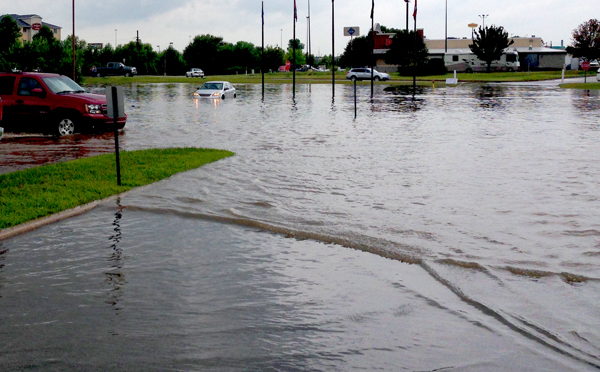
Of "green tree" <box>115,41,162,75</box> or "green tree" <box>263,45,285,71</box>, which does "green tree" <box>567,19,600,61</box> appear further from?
"green tree" <box>115,41,162,75</box>

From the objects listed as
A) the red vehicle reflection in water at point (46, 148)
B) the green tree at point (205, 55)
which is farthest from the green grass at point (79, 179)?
the green tree at point (205, 55)

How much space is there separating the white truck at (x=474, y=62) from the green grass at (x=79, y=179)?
85.0 metres

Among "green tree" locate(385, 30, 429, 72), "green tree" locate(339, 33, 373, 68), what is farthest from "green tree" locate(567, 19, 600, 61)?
"green tree" locate(339, 33, 373, 68)

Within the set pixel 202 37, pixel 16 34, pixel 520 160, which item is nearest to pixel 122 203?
pixel 520 160

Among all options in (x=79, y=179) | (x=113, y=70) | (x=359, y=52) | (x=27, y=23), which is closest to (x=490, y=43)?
(x=359, y=52)

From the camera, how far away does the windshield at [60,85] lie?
21.9m

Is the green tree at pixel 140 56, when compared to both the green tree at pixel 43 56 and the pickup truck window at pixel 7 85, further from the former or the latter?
the pickup truck window at pixel 7 85

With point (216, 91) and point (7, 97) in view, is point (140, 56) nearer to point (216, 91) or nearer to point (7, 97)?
point (216, 91)

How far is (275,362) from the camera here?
5230mm

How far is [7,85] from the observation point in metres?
21.8

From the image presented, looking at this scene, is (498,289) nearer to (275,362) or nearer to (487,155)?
(275,362)

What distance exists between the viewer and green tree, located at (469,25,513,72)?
88.9 metres

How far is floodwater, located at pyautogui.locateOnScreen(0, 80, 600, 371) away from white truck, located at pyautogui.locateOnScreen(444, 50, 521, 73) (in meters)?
83.6

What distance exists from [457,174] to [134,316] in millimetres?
9832
